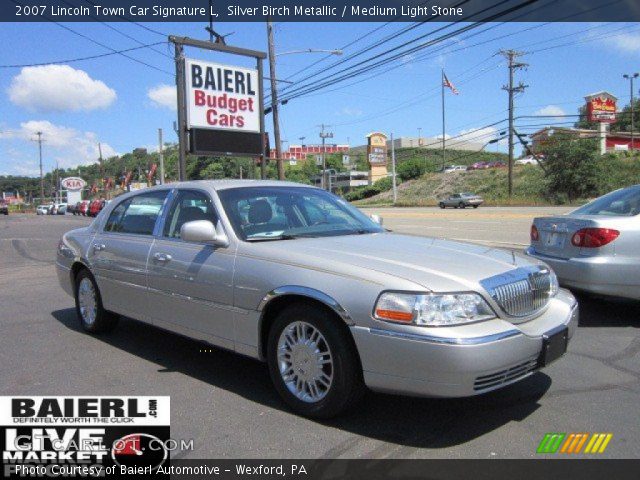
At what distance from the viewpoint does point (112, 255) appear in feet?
17.9

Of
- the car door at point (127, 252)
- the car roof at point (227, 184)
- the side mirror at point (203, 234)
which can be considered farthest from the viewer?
the car door at point (127, 252)

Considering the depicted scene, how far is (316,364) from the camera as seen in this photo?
3.63 m

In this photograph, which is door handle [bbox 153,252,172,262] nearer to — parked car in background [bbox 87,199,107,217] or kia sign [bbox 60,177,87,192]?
parked car in background [bbox 87,199,107,217]

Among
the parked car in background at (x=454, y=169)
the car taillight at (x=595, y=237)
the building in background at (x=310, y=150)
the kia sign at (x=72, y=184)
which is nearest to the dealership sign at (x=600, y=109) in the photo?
the parked car in background at (x=454, y=169)

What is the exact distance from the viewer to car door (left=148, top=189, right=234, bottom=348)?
4195mm

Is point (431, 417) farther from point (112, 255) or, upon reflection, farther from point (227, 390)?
point (112, 255)

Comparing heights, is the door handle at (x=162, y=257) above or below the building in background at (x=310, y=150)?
below

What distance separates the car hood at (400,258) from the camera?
3.40 meters

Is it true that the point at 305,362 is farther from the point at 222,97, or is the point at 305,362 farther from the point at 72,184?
the point at 72,184

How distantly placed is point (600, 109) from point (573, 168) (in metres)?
30.6

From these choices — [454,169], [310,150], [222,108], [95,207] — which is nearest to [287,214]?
[222,108]

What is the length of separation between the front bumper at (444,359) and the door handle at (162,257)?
1.96 meters

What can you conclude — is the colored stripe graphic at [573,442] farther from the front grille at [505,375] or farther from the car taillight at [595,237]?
the car taillight at [595,237]

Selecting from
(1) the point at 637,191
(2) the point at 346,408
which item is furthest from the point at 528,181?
(2) the point at 346,408
